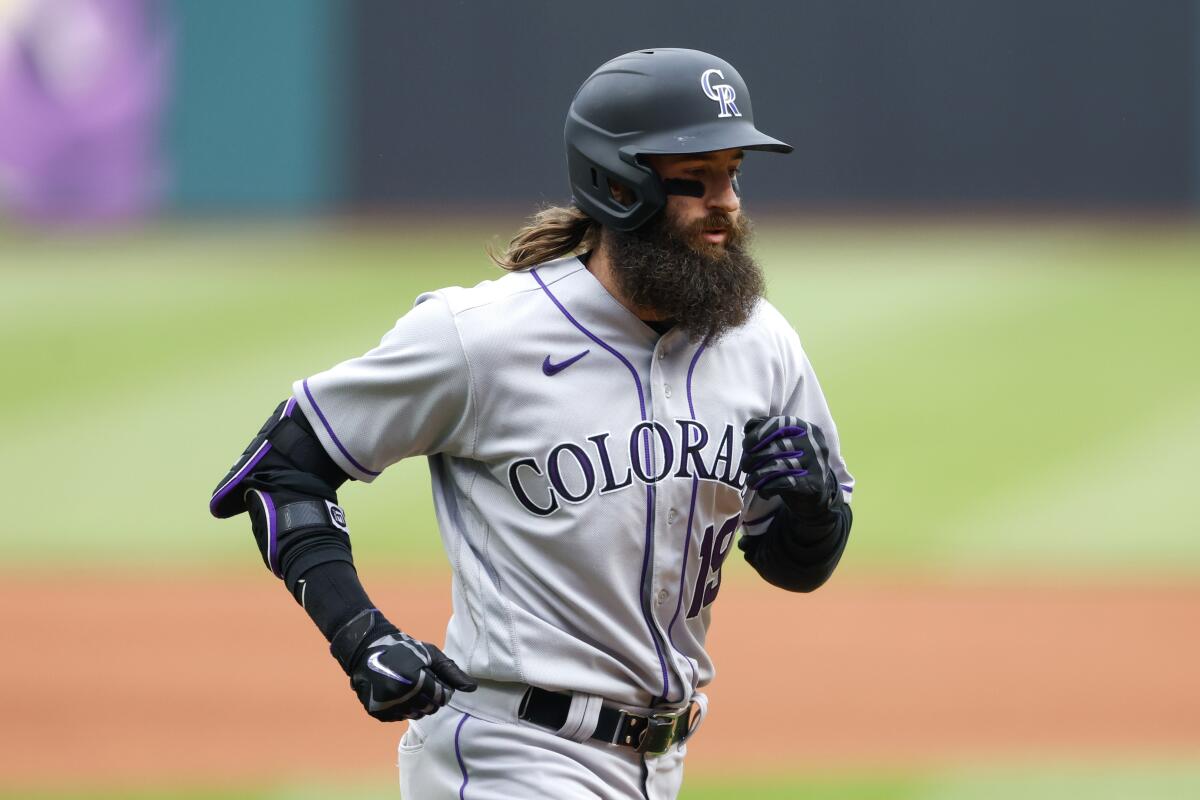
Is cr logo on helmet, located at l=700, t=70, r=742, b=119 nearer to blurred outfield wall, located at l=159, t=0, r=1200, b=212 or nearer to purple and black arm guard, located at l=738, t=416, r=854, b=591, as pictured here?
purple and black arm guard, located at l=738, t=416, r=854, b=591

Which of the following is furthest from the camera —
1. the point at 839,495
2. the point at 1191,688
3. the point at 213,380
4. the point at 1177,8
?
the point at 1177,8

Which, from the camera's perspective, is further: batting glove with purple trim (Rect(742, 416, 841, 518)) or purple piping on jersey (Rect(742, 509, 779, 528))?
purple piping on jersey (Rect(742, 509, 779, 528))

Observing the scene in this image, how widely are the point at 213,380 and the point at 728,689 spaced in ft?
24.0

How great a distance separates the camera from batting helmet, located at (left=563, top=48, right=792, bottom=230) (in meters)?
3.31

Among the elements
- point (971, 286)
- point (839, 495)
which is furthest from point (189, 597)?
point (971, 286)

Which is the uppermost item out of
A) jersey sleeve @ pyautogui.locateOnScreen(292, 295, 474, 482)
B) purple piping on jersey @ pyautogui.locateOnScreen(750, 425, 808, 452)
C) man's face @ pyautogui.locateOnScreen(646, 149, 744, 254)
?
man's face @ pyautogui.locateOnScreen(646, 149, 744, 254)

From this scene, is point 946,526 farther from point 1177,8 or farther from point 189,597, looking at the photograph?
point 1177,8

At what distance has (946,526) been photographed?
36.9 feet

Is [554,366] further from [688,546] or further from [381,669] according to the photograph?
[381,669]

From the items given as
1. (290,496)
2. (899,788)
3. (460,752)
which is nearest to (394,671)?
(460,752)

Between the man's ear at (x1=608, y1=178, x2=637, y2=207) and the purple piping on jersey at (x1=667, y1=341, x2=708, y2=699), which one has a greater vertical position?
the man's ear at (x1=608, y1=178, x2=637, y2=207)

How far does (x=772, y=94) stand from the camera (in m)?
19.7

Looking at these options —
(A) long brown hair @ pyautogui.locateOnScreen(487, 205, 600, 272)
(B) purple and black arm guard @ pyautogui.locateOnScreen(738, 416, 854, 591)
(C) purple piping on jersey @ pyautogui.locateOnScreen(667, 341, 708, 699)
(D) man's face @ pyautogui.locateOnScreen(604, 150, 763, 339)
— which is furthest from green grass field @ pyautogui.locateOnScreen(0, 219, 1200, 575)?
(D) man's face @ pyautogui.locateOnScreen(604, 150, 763, 339)

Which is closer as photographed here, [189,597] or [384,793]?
[384,793]
